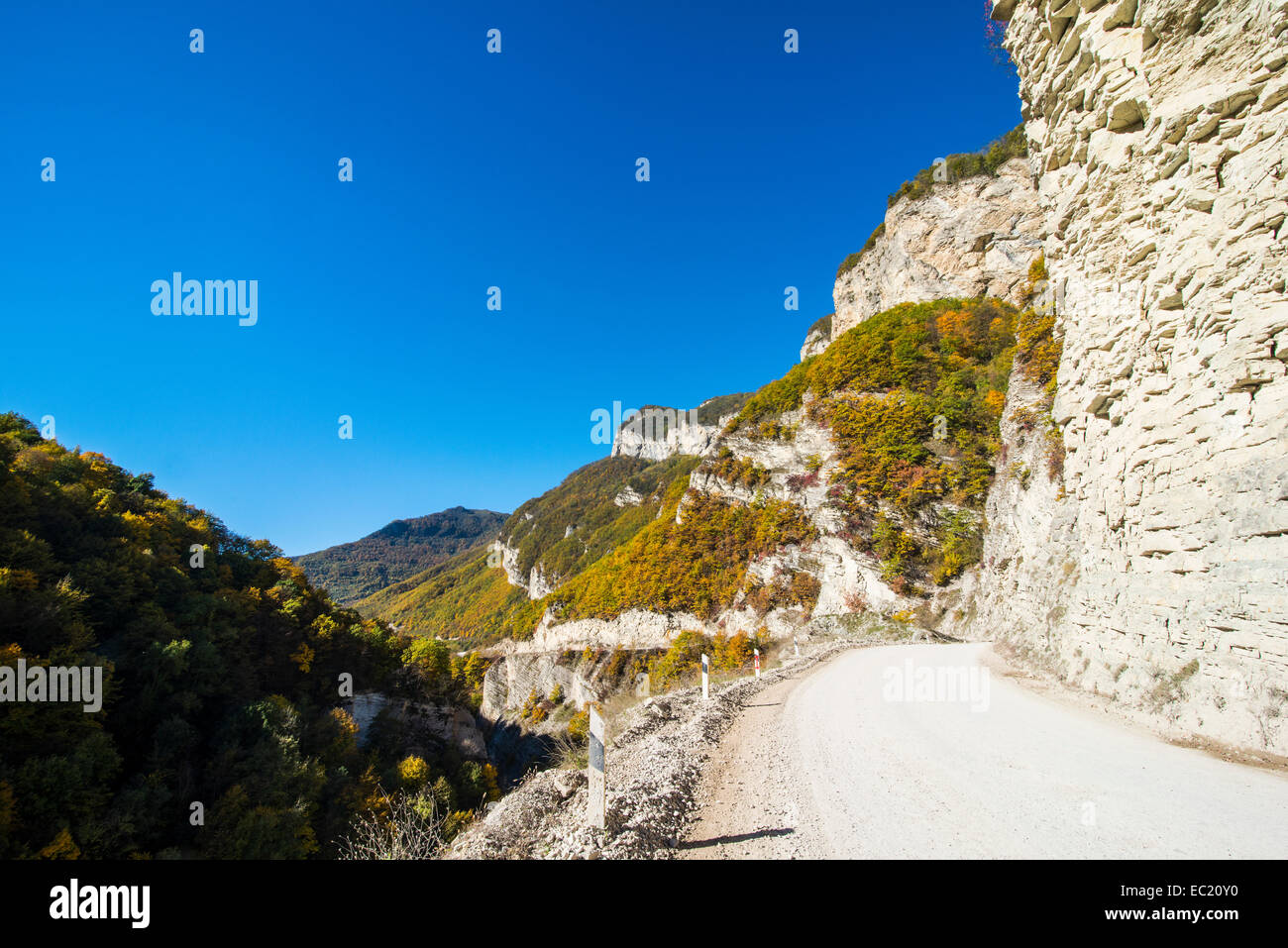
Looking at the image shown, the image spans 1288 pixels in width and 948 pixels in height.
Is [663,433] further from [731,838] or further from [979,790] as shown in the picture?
[731,838]

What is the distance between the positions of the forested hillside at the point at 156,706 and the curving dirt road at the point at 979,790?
24.0ft

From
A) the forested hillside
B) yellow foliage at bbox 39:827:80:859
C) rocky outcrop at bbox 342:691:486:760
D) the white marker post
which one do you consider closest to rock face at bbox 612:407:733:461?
rocky outcrop at bbox 342:691:486:760

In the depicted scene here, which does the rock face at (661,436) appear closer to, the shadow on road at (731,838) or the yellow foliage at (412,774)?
the yellow foliage at (412,774)

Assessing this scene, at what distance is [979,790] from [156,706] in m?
17.8

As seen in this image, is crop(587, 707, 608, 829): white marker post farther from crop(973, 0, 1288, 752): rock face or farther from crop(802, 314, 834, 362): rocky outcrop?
crop(802, 314, 834, 362): rocky outcrop

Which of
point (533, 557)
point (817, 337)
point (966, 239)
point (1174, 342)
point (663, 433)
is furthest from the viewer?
point (663, 433)

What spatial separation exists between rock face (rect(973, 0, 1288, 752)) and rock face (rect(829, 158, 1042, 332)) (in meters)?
29.7

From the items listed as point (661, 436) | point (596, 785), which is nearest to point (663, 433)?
point (661, 436)

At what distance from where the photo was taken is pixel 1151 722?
6105 millimetres

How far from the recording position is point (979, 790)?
182 inches

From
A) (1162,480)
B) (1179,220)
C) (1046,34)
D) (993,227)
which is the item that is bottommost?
(1162,480)
